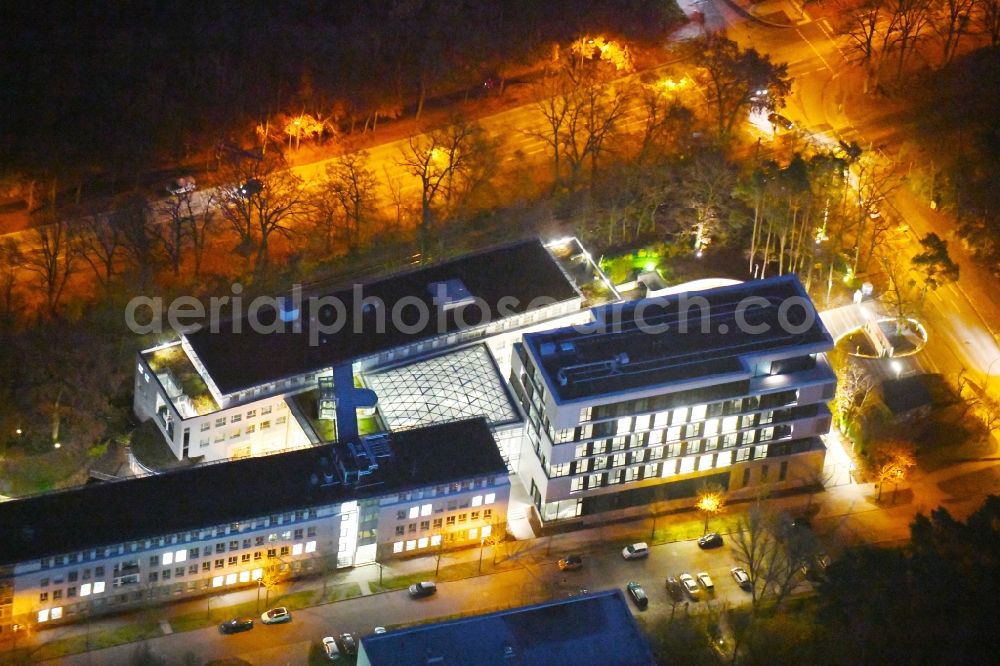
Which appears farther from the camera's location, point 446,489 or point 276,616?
point 446,489

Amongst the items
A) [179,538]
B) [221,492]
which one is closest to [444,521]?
[221,492]

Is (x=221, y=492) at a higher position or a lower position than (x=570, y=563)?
higher

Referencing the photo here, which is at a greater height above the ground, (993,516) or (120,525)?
(120,525)

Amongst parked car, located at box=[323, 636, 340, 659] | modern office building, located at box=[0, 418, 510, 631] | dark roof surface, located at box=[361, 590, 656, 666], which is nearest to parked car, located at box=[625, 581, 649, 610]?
dark roof surface, located at box=[361, 590, 656, 666]

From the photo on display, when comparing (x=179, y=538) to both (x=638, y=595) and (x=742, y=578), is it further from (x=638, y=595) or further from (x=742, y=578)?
(x=742, y=578)

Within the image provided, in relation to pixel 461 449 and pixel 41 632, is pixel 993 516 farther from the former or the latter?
pixel 41 632

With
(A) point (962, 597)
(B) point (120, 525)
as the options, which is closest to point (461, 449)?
(B) point (120, 525)

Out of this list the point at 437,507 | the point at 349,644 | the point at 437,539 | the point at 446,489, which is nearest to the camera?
the point at 349,644
